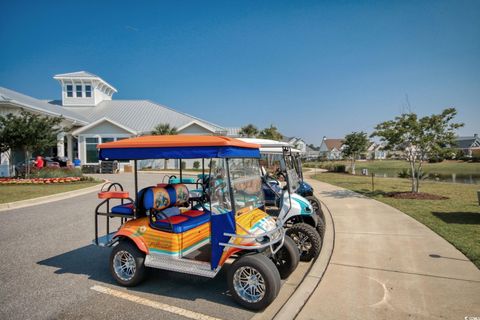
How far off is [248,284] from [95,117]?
1399 inches

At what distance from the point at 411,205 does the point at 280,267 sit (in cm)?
783

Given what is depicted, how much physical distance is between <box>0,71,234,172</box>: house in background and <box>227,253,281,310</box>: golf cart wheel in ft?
80.2

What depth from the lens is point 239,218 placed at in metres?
3.89

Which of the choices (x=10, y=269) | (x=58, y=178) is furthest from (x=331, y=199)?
(x=58, y=178)

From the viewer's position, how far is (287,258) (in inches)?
170

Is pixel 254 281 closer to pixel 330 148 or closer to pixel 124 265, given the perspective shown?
A: pixel 124 265

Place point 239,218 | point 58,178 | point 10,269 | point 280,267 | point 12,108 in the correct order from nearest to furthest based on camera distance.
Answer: point 239,218, point 280,267, point 10,269, point 58,178, point 12,108

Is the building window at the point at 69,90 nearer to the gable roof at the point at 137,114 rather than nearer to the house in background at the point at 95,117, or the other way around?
the house in background at the point at 95,117

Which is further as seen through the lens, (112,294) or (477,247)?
(477,247)

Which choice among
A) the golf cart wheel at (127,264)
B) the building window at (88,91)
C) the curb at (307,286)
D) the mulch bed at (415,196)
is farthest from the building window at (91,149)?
the curb at (307,286)

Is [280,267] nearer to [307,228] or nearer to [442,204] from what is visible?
[307,228]

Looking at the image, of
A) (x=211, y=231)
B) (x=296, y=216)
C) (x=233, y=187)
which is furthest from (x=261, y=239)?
(x=296, y=216)

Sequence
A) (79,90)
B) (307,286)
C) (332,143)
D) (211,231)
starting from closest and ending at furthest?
(211,231), (307,286), (79,90), (332,143)

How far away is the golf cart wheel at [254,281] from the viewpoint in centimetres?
343
